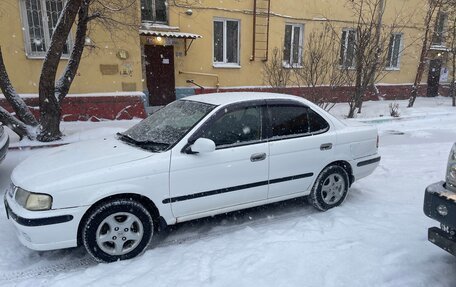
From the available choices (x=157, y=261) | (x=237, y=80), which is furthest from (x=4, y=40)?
(x=157, y=261)

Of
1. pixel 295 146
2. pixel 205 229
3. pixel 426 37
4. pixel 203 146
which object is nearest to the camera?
pixel 203 146

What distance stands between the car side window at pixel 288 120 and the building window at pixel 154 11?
30.0 feet

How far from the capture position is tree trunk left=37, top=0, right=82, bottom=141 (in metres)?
7.07

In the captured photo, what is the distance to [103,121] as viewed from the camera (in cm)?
1034

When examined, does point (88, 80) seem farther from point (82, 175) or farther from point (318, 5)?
point (318, 5)

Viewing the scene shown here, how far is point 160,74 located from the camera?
1268 cm

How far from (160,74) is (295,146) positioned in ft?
30.5

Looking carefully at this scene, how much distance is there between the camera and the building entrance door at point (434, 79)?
18750 mm

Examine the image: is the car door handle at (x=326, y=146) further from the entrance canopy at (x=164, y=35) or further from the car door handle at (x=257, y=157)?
the entrance canopy at (x=164, y=35)

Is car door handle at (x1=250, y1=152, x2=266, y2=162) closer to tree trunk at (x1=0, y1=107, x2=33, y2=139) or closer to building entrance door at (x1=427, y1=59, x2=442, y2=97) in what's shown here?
tree trunk at (x1=0, y1=107, x2=33, y2=139)

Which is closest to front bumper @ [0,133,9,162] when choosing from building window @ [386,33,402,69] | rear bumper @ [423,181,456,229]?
rear bumper @ [423,181,456,229]

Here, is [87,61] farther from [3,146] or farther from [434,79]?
[434,79]

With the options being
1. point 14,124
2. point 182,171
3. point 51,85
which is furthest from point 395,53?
point 182,171

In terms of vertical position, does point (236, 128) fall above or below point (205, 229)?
above
